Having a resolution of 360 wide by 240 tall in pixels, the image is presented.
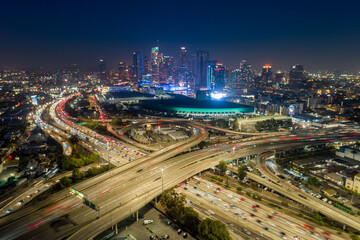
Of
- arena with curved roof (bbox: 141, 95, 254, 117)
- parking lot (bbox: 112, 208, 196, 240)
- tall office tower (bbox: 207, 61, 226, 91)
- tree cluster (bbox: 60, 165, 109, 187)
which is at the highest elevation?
tall office tower (bbox: 207, 61, 226, 91)

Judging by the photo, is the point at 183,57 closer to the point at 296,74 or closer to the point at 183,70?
the point at 183,70

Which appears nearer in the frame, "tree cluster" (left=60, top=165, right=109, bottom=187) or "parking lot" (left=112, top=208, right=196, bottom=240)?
"parking lot" (left=112, top=208, right=196, bottom=240)

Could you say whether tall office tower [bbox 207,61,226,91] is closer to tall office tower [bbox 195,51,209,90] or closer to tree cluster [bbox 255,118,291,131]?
tall office tower [bbox 195,51,209,90]

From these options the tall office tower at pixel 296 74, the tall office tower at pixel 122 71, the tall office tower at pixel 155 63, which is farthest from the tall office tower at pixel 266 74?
the tall office tower at pixel 122 71

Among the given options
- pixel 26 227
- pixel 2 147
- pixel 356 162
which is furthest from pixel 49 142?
Result: pixel 356 162

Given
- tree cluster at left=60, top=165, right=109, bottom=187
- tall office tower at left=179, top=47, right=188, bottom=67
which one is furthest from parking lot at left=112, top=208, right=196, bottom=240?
tall office tower at left=179, top=47, right=188, bottom=67

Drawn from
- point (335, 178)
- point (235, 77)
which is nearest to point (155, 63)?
point (235, 77)

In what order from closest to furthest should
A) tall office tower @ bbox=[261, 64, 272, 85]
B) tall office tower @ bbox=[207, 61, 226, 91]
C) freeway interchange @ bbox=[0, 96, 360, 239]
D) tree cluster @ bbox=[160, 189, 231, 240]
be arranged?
tree cluster @ bbox=[160, 189, 231, 240], freeway interchange @ bbox=[0, 96, 360, 239], tall office tower @ bbox=[207, 61, 226, 91], tall office tower @ bbox=[261, 64, 272, 85]
